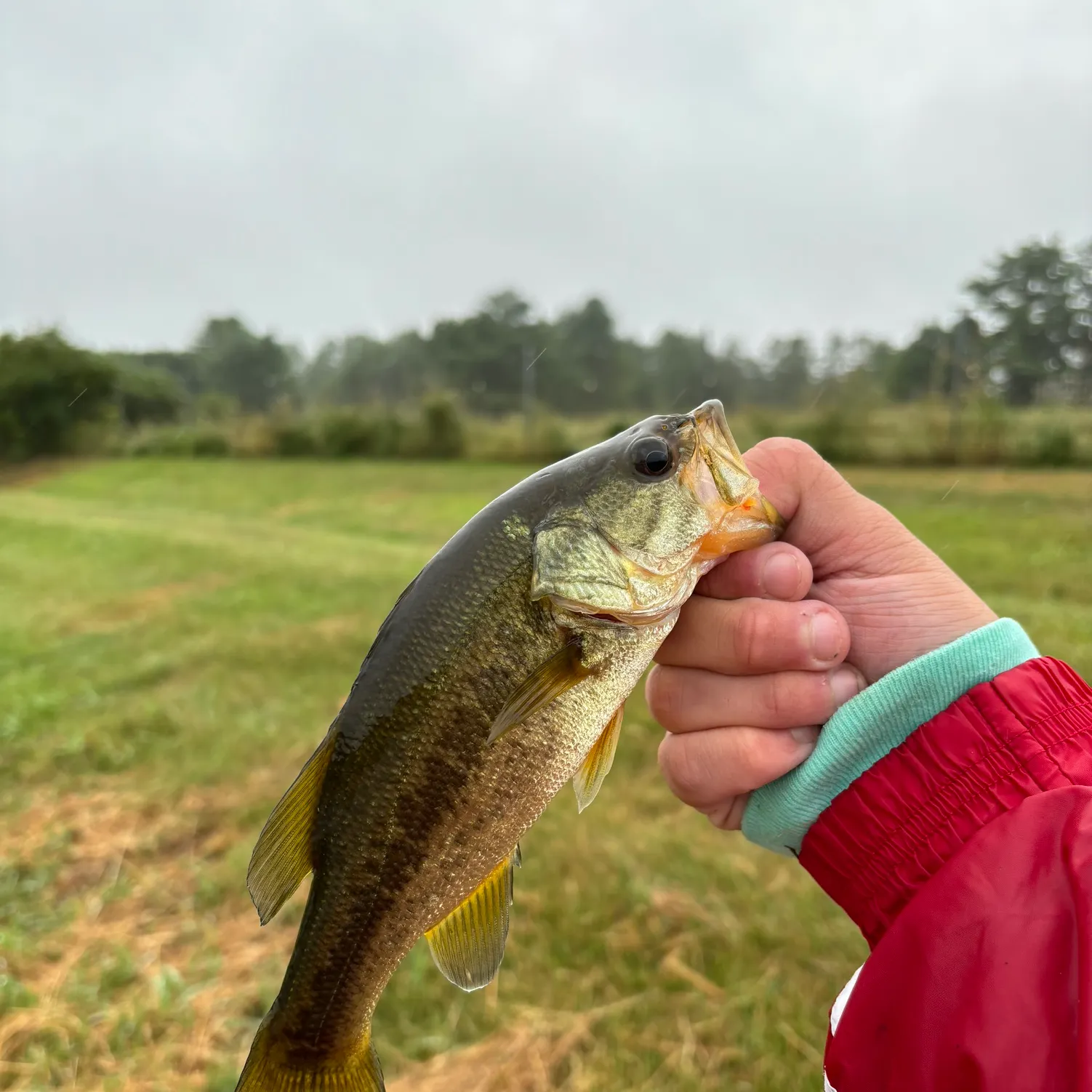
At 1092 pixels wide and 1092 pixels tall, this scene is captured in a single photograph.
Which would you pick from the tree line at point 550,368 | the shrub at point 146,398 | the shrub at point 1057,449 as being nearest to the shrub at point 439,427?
the tree line at point 550,368

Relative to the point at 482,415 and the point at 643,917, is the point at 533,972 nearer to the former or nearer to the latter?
the point at 643,917

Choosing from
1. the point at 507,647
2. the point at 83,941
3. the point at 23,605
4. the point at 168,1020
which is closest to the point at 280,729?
the point at 83,941

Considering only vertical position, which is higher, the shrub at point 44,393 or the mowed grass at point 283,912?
the shrub at point 44,393

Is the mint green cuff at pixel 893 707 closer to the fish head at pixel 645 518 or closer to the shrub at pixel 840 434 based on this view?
the fish head at pixel 645 518

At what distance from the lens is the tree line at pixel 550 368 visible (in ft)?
70.7

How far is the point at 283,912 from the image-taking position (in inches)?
165

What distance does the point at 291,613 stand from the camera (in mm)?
9844

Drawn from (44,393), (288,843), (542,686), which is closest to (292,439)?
(44,393)

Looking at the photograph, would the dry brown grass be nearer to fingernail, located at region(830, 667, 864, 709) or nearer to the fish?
the fish

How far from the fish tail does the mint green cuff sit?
1.12 m

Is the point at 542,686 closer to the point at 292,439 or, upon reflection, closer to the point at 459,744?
the point at 459,744

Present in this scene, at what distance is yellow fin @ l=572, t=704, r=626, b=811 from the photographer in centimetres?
171

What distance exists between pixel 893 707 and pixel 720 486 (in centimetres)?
65

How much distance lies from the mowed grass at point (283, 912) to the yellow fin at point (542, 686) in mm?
2343
